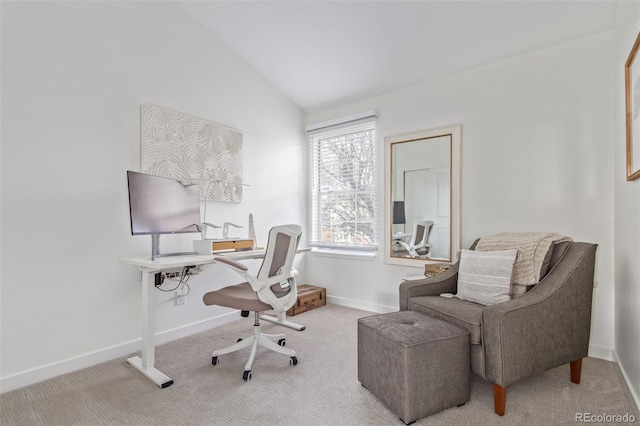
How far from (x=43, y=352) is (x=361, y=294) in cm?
280

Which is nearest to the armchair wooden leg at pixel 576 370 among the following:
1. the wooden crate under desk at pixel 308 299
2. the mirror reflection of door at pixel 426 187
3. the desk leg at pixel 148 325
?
the mirror reflection of door at pixel 426 187

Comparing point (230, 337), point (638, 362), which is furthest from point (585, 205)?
point (230, 337)

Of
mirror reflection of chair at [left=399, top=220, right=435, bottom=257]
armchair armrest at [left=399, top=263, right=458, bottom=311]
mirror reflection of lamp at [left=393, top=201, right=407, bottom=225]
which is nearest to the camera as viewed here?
armchair armrest at [left=399, top=263, right=458, bottom=311]

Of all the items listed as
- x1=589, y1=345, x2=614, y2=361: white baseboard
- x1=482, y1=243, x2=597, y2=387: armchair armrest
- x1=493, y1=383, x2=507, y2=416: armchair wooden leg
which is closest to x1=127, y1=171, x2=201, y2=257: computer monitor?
x1=482, y1=243, x2=597, y2=387: armchair armrest

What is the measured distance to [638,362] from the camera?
1744 millimetres

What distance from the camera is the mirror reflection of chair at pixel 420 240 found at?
3.34 meters

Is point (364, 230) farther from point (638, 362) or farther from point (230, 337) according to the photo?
point (638, 362)

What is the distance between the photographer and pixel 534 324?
1808 millimetres

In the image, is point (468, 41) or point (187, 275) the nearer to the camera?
point (468, 41)

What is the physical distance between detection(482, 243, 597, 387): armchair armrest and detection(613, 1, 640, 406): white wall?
0.66 feet

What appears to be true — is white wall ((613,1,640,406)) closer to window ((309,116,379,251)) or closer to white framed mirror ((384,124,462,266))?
white framed mirror ((384,124,462,266))

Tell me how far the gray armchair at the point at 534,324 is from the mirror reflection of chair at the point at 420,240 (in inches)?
45.6

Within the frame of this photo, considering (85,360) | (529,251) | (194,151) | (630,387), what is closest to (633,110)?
(529,251)

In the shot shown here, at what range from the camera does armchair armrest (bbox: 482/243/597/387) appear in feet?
5.69
